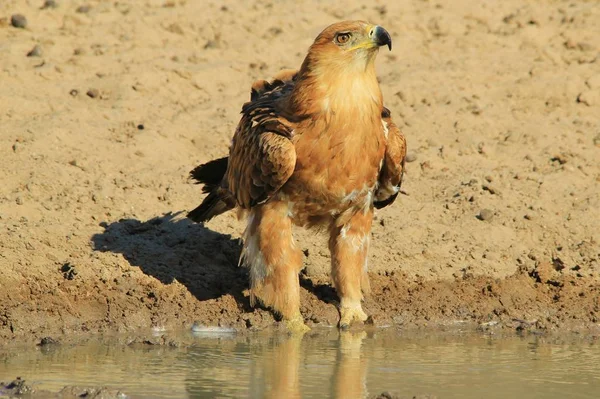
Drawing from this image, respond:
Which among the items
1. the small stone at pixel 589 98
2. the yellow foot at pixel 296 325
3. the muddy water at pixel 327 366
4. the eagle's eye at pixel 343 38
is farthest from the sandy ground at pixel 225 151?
the eagle's eye at pixel 343 38

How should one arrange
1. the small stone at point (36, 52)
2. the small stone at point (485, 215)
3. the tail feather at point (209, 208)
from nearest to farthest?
the tail feather at point (209, 208)
the small stone at point (485, 215)
the small stone at point (36, 52)

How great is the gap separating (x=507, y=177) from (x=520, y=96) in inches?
70.7

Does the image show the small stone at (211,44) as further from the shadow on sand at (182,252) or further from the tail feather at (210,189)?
the tail feather at (210,189)

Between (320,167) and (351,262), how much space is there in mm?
890

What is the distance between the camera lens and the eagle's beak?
26.2 ft

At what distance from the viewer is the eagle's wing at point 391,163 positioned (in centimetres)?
842

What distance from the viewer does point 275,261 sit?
27.9ft

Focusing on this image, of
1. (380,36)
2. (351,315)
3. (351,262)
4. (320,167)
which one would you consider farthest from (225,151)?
(380,36)

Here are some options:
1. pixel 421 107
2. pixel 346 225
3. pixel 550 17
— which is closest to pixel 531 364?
pixel 346 225

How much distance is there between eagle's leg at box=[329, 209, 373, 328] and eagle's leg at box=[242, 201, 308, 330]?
1.07 feet

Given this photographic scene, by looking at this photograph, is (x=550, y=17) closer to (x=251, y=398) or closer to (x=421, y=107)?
(x=421, y=107)

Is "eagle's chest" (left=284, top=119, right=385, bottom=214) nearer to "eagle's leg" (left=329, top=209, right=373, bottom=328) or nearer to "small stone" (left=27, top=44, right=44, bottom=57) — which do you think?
"eagle's leg" (left=329, top=209, right=373, bottom=328)

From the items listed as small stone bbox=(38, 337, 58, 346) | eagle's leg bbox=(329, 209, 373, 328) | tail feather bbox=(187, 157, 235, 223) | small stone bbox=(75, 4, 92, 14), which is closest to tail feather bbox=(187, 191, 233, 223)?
tail feather bbox=(187, 157, 235, 223)

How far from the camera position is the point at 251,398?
6.60 metres
